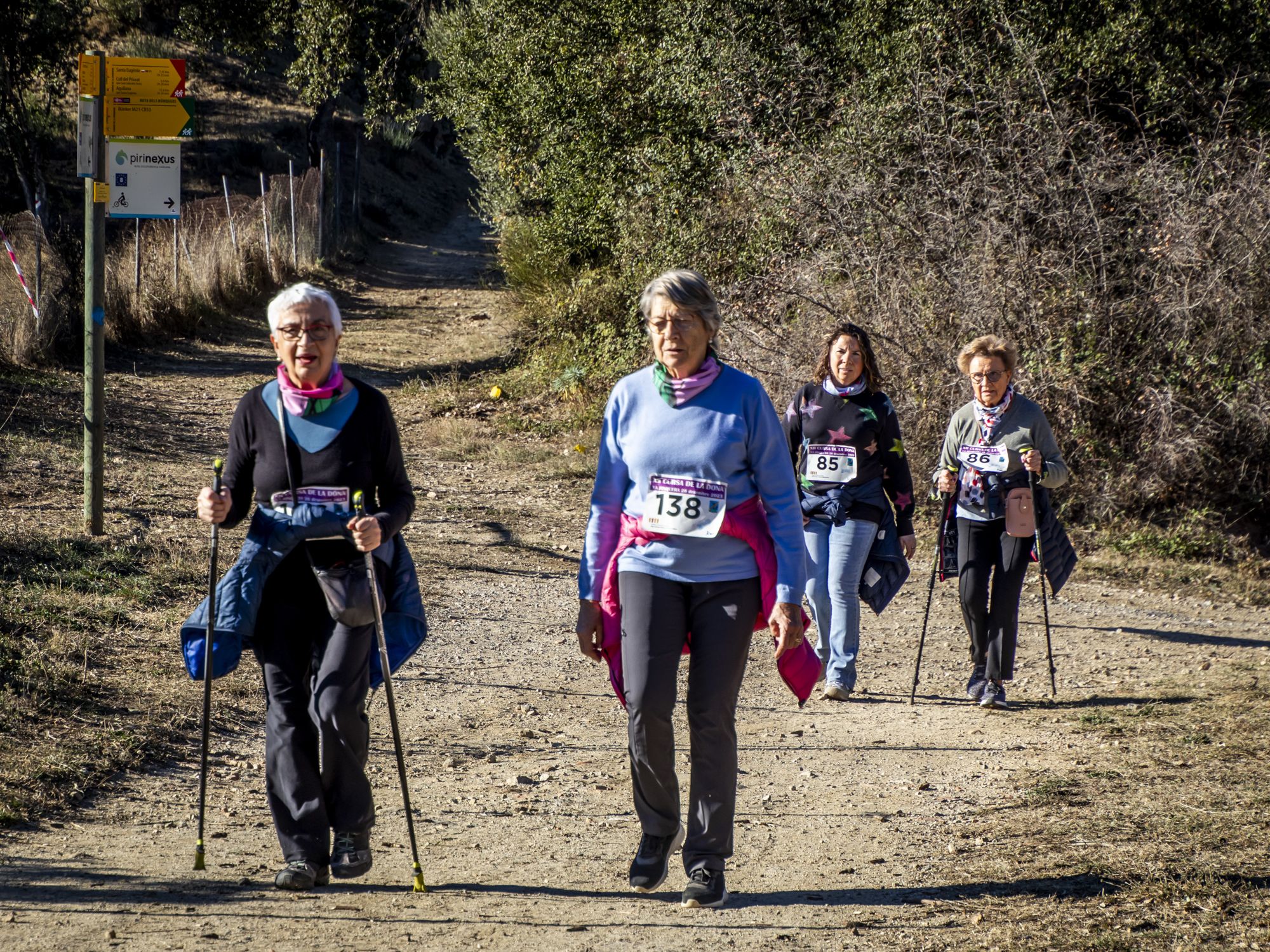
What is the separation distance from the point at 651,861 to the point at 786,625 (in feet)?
3.09

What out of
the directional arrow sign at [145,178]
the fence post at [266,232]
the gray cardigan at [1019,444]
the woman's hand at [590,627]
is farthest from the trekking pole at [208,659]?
the fence post at [266,232]

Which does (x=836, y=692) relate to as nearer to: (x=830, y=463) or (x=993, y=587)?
(x=993, y=587)

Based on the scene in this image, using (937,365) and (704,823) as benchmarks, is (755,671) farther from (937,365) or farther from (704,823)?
(937,365)

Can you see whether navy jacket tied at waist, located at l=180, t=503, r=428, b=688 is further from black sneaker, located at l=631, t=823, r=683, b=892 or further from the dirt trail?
black sneaker, located at l=631, t=823, r=683, b=892

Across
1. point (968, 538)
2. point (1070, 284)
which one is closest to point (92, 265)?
point (968, 538)

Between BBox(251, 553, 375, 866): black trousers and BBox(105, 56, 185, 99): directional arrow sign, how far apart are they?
5.75m

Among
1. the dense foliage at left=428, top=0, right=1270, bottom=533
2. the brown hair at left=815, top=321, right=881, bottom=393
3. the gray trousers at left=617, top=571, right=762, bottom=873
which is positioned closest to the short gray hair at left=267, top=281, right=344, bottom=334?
the gray trousers at left=617, top=571, right=762, bottom=873

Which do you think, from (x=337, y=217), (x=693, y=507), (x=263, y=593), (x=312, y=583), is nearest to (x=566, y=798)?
(x=312, y=583)

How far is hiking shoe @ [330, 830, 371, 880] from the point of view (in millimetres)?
4258

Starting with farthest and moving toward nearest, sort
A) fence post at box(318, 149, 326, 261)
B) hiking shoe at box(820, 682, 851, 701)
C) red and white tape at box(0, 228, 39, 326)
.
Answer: fence post at box(318, 149, 326, 261) < red and white tape at box(0, 228, 39, 326) < hiking shoe at box(820, 682, 851, 701)

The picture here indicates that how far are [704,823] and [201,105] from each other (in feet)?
137

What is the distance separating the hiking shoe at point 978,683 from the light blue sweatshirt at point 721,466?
3253 millimetres

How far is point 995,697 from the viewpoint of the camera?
6914mm

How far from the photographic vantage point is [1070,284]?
1063 centimetres
